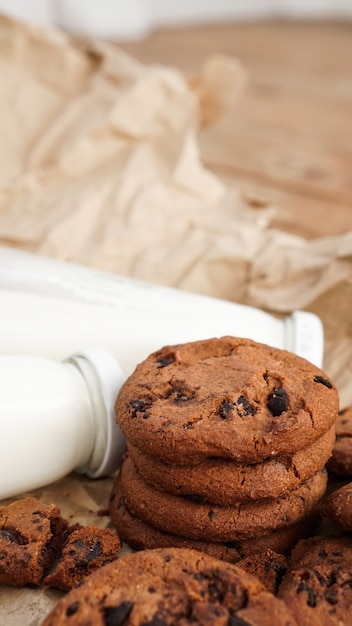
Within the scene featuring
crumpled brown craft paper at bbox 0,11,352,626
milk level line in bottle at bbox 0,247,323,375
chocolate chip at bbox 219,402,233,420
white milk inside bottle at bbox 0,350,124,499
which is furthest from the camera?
crumpled brown craft paper at bbox 0,11,352,626

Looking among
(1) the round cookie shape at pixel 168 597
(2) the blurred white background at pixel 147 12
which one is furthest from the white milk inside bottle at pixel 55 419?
(2) the blurred white background at pixel 147 12

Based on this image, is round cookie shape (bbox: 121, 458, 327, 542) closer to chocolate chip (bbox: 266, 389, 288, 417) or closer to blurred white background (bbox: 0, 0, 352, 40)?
chocolate chip (bbox: 266, 389, 288, 417)

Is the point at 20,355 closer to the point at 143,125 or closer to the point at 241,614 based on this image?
the point at 241,614

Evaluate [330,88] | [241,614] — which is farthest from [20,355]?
[330,88]

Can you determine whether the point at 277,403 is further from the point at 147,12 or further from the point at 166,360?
the point at 147,12

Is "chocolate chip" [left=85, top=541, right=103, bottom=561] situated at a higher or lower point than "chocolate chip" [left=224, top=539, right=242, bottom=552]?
lower

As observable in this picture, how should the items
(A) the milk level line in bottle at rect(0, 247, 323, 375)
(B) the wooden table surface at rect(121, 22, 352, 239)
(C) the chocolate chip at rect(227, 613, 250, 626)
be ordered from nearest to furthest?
(C) the chocolate chip at rect(227, 613, 250, 626)
(A) the milk level line in bottle at rect(0, 247, 323, 375)
(B) the wooden table surface at rect(121, 22, 352, 239)

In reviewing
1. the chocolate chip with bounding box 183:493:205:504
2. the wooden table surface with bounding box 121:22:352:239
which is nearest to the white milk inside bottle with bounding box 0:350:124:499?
the chocolate chip with bounding box 183:493:205:504

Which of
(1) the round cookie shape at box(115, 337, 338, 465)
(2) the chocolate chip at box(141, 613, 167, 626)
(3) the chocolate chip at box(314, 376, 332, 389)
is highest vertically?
(3) the chocolate chip at box(314, 376, 332, 389)
